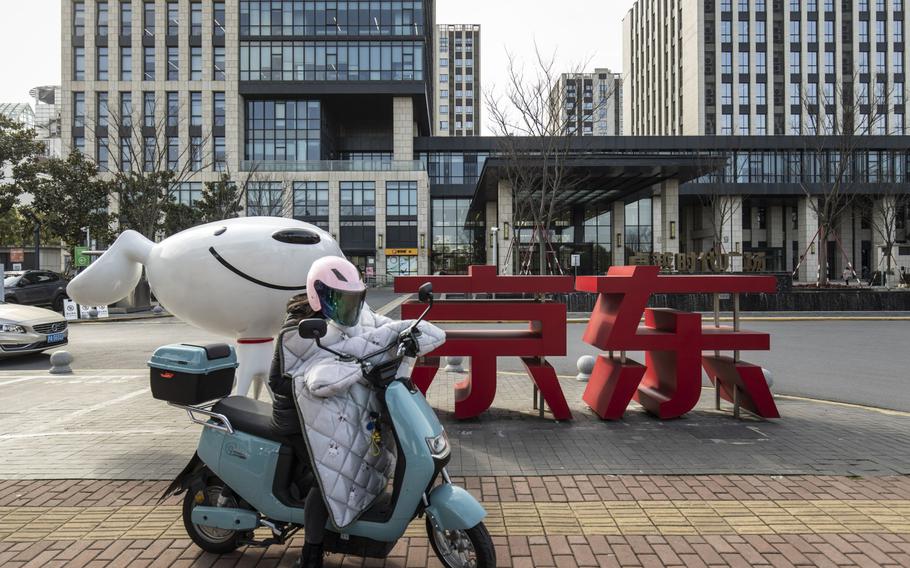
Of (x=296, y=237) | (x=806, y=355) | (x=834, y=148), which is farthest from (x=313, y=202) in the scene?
(x=296, y=237)

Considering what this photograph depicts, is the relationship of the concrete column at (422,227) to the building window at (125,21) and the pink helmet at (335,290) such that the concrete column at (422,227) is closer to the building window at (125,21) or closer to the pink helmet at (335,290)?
the building window at (125,21)

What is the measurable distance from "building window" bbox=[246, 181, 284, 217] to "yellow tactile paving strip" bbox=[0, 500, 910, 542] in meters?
36.0

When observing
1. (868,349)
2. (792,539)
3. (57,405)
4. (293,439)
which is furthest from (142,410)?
(868,349)

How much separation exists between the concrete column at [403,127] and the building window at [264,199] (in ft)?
37.7

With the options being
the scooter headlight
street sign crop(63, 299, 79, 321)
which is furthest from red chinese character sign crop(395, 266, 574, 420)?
street sign crop(63, 299, 79, 321)

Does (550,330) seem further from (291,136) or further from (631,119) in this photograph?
(631,119)

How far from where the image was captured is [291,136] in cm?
5009

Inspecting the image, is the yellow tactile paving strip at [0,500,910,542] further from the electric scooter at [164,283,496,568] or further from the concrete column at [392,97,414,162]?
the concrete column at [392,97,414,162]

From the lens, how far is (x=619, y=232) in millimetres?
43094

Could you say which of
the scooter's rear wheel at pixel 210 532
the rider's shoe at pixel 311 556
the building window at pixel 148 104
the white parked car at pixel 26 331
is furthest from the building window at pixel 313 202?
the rider's shoe at pixel 311 556

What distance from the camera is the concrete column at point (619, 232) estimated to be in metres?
43.0

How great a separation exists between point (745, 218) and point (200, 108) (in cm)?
5218

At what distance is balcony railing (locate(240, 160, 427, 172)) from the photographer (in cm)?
4722

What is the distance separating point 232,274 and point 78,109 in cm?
5676
